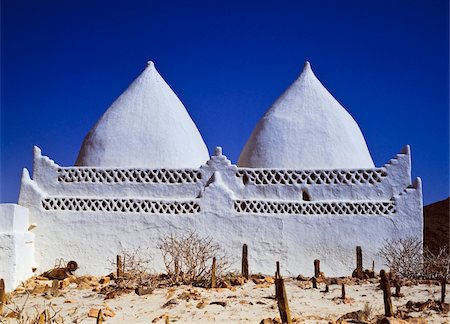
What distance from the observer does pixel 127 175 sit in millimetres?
14039

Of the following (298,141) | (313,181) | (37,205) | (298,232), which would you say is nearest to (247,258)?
(298,232)

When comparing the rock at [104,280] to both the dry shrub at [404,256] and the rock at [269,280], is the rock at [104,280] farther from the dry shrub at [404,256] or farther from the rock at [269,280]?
the dry shrub at [404,256]

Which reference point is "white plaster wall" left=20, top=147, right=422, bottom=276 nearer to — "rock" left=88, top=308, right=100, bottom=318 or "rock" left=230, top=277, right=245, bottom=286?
"rock" left=230, top=277, right=245, bottom=286

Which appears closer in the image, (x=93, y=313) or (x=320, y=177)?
(x=93, y=313)

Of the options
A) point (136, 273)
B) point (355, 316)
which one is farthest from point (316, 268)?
point (355, 316)

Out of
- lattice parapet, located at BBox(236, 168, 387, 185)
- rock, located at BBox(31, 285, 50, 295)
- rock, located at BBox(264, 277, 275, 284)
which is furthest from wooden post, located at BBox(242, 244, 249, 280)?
rock, located at BBox(31, 285, 50, 295)

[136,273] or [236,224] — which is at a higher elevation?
[236,224]

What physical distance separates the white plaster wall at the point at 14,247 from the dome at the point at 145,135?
2.60m

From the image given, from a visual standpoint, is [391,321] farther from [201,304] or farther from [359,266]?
[359,266]

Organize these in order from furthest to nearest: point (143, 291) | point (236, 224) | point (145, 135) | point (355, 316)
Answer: point (145, 135)
point (236, 224)
point (143, 291)
point (355, 316)

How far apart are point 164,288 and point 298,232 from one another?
146 inches

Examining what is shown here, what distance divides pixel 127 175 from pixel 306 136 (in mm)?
4387

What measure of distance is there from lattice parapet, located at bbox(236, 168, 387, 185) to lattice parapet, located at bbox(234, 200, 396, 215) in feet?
1.70

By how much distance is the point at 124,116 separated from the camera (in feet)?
51.0
